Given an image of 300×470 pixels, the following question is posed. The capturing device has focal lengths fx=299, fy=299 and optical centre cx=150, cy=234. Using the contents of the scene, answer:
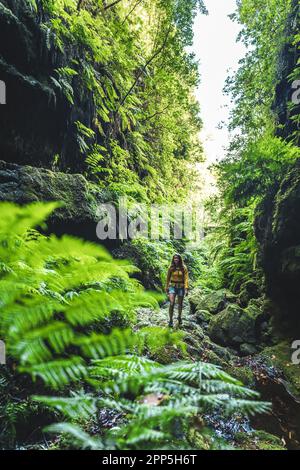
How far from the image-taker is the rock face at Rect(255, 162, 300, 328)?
712 centimetres

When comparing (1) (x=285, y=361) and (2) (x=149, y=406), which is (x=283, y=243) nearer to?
(1) (x=285, y=361)

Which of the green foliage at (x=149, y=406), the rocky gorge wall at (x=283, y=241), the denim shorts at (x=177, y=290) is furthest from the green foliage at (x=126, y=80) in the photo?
the green foliage at (x=149, y=406)

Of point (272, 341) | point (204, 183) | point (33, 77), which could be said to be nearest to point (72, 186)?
point (33, 77)

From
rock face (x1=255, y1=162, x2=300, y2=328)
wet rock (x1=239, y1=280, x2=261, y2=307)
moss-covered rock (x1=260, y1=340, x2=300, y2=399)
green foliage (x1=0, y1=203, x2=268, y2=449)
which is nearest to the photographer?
green foliage (x1=0, y1=203, x2=268, y2=449)

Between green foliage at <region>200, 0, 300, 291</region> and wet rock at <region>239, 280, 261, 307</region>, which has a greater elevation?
green foliage at <region>200, 0, 300, 291</region>

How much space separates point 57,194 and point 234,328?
5253mm

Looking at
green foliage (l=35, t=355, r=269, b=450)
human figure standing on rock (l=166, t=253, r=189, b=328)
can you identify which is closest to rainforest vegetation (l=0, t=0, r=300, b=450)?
green foliage (l=35, t=355, r=269, b=450)

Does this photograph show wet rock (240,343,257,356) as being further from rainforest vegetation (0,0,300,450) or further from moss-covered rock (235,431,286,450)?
moss-covered rock (235,431,286,450)

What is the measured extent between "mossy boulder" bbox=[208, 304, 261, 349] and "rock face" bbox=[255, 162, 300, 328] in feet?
3.25

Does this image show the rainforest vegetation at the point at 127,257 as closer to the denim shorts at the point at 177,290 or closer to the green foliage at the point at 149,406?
the green foliage at the point at 149,406

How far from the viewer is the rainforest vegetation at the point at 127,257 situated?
1.70 meters

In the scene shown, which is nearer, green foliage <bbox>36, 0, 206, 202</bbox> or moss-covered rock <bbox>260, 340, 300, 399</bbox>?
moss-covered rock <bbox>260, 340, 300, 399</bbox>

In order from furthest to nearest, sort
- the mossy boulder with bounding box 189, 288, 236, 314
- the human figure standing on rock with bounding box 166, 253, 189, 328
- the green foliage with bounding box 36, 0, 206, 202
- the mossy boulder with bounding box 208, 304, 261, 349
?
the mossy boulder with bounding box 189, 288, 236, 314 < the green foliage with bounding box 36, 0, 206, 202 < the mossy boulder with bounding box 208, 304, 261, 349 < the human figure standing on rock with bounding box 166, 253, 189, 328
